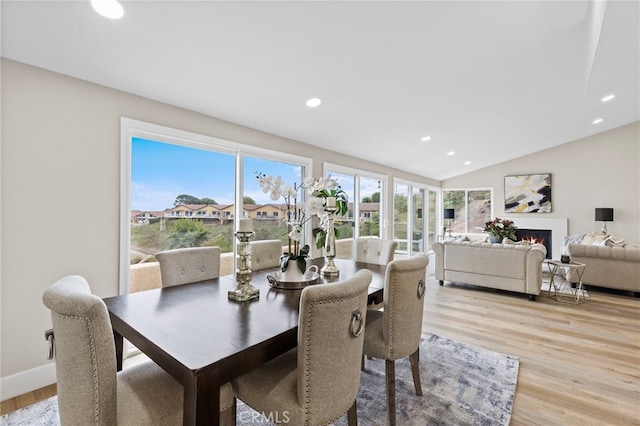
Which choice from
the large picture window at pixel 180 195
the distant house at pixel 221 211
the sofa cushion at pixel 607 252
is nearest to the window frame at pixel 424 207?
the sofa cushion at pixel 607 252

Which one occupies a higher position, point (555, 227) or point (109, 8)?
point (109, 8)

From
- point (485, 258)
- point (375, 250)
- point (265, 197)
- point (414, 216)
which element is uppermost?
point (265, 197)

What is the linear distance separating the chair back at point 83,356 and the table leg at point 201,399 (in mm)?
284

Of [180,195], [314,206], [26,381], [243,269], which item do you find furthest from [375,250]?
[26,381]

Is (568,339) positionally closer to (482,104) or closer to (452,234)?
(482,104)

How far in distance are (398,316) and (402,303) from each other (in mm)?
83

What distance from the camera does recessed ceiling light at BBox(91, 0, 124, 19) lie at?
1.63 m

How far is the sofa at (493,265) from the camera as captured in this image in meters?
4.20

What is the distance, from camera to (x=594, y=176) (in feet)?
23.2

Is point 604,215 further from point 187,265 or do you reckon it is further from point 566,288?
point 187,265

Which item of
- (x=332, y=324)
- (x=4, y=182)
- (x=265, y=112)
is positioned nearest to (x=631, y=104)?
(x=265, y=112)

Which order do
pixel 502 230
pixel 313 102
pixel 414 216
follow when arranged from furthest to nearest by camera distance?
pixel 414 216 → pixel 502 230 → pixel 313 102

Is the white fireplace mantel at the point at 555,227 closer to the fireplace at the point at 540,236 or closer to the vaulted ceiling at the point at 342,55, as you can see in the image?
the fireplace at the point at 540,236

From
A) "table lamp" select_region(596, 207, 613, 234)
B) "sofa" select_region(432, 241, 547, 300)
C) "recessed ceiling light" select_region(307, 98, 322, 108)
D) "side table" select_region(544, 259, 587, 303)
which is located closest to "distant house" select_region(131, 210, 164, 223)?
"recessed ceiling light" select_region(307, 98, 322, 108)
